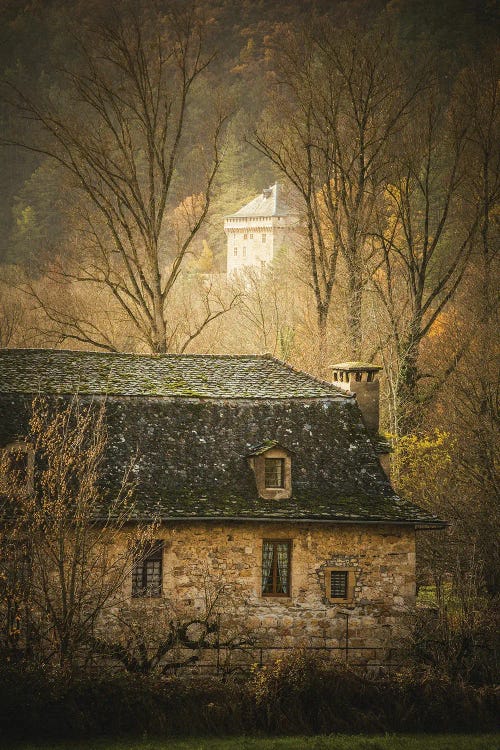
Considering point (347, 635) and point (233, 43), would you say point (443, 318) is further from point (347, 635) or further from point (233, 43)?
point (233, 43)

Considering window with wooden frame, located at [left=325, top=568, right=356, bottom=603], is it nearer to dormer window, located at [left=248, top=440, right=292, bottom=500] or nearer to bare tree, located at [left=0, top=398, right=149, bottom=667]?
dormer window, located at [left=248, top=440, right=292, bottom=500]

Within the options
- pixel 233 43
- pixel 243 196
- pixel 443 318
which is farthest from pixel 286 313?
pixel 233 43

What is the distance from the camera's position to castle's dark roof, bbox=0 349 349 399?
23297mm

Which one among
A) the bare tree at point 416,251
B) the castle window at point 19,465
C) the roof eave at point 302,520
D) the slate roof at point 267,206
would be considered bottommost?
the roof eave at point 302,520

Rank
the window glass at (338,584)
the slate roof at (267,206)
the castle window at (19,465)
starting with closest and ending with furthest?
the castle window at (19,465), the window glass at (338,584), the slate roof at (267,206)

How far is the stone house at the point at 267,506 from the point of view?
21000mm

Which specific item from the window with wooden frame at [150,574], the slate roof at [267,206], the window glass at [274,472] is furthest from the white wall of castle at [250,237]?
the window with wooden frame at [150,574]

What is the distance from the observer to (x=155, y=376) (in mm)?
24688

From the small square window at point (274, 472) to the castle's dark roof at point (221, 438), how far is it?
319mm

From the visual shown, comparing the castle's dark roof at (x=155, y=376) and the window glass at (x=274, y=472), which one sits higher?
the castle's dark roof at (x=155, y=376)

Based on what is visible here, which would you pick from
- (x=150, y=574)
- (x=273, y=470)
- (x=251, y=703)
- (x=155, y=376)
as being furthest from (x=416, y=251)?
(x=251, y=703)

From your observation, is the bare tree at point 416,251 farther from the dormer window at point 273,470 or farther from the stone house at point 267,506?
the dormer window at point 273,470

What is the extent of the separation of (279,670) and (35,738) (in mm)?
4526

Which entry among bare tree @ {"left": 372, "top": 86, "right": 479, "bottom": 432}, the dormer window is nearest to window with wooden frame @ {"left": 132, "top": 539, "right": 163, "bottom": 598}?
the dormer window
